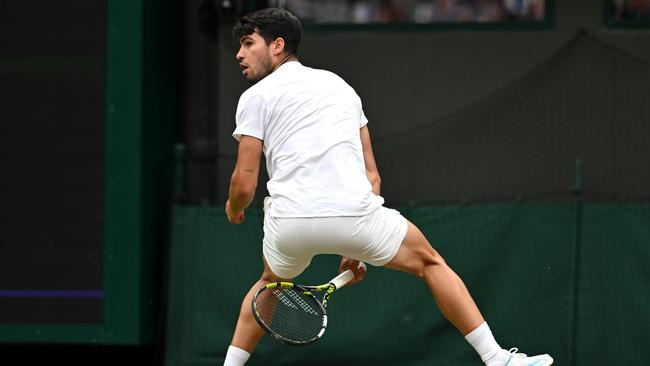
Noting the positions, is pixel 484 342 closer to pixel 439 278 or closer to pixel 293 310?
pixel 439 278

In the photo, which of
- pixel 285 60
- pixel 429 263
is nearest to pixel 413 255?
pixel 429 263

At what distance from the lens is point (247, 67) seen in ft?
19.4

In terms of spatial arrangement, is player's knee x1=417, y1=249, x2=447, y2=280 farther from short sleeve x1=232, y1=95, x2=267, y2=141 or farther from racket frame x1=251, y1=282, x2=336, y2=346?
short sleeve x1=232, y1=95, x2=267, y2=141

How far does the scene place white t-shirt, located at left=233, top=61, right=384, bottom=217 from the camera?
569cm

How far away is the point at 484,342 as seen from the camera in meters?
5.81

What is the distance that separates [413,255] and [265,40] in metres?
1.27

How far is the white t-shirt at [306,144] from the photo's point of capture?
5.69 metres

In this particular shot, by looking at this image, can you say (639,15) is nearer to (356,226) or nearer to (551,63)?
(551,63)

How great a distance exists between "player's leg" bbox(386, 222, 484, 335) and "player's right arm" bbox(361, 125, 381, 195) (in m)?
0.41

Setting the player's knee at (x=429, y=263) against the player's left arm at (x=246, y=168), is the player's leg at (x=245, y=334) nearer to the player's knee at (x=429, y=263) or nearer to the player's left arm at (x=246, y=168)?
the player's left arm at (x=246, y=168)

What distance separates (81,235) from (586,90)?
385 cm

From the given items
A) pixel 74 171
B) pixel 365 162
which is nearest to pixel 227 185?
pixel 74 171

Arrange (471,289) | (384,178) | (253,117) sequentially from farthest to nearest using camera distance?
(384,178), (471,289), (253,117)

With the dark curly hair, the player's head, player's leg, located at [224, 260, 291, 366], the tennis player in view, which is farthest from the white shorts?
the dark curly hair
